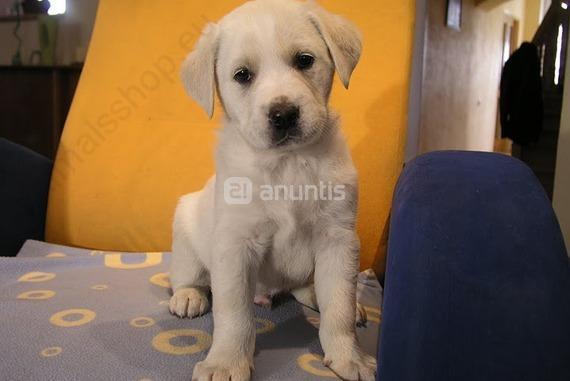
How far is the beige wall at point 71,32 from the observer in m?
3.52

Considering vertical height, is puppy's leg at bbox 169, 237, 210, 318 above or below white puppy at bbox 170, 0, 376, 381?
below

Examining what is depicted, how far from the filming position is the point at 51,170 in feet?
5.46

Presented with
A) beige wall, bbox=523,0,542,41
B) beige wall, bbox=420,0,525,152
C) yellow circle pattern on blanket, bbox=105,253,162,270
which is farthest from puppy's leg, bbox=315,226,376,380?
beige wall, bbox=523,0,542,41

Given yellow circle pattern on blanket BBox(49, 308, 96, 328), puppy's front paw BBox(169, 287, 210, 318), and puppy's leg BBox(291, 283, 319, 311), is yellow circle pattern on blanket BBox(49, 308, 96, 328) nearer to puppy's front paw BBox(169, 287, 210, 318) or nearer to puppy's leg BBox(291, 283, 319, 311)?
puppy's front paw BBox(169, 287, 210, 318)

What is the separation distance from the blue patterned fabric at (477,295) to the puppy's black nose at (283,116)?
1.13 ft

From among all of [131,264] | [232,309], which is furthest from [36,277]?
[232,309]

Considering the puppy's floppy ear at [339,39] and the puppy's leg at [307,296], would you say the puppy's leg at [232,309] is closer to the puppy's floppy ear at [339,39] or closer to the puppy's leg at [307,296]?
the puppy's leg at [307,296]

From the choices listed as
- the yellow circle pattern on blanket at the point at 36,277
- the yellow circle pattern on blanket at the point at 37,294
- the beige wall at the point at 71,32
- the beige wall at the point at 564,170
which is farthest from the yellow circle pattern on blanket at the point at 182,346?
the beige wall at the point at 71,32

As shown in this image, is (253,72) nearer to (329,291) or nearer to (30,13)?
(329,291)

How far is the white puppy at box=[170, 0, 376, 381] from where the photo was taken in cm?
91

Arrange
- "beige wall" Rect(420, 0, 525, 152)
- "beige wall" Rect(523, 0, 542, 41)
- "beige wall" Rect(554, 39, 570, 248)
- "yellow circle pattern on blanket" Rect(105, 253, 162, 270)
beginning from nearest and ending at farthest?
"yellow circle pattern on blanket" Rect(105, 253, 162, 270) → "beige wall" Rect(554, 39, 570, 248) → "beige wall" Rect(420, 0, 525, 152) → "beige wall" Rect(523, 0, 542, 41)

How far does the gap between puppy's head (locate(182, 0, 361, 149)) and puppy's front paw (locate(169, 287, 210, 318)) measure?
15.2 inches

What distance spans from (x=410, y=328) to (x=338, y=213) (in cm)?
43

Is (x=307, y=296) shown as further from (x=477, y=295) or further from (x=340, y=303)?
(x=477, y=295)
